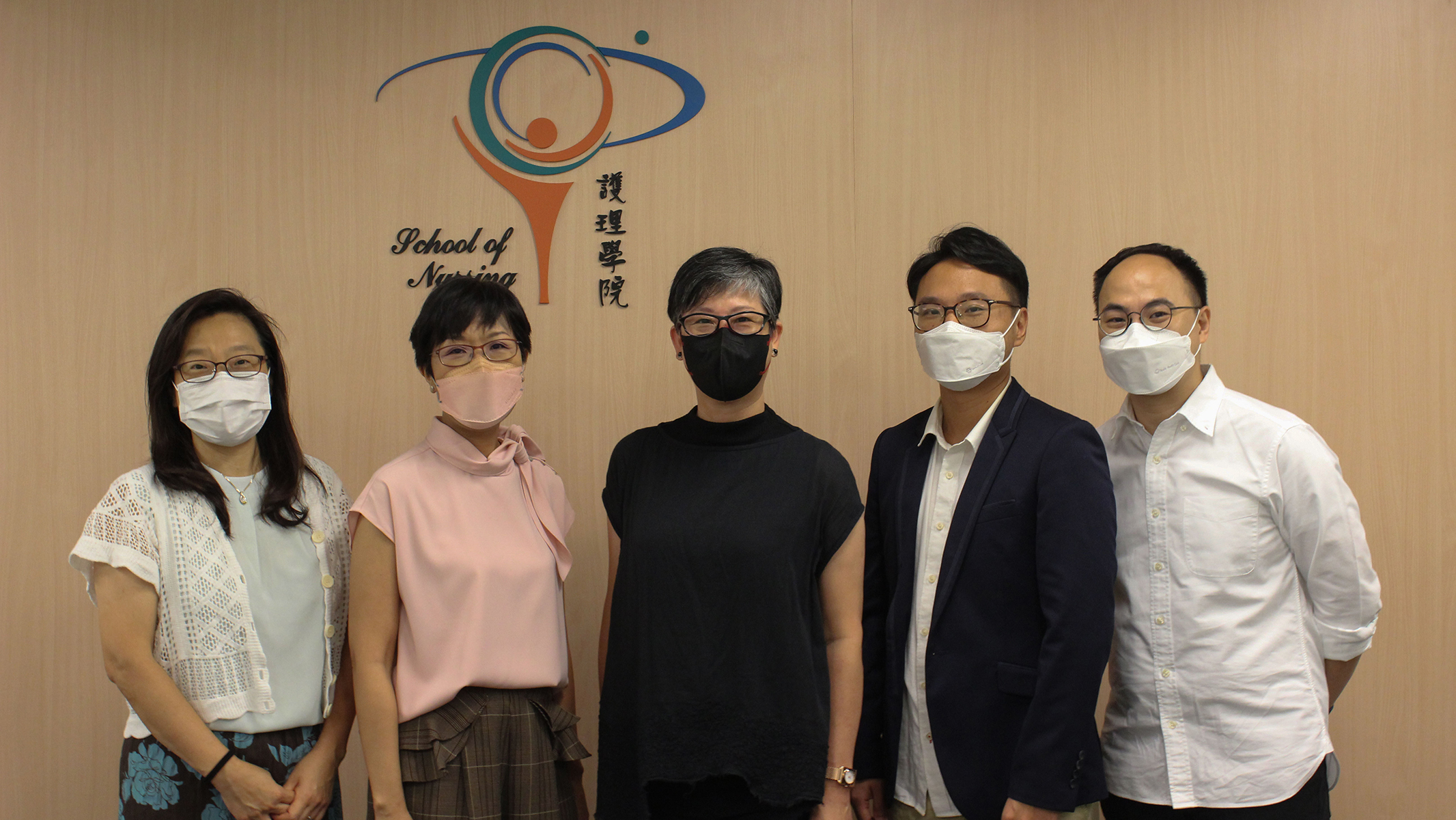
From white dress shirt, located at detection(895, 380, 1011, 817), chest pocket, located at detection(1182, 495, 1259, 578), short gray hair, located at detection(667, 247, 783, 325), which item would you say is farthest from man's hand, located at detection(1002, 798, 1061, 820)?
short gray hair, located at detection(667, 247, 783, 325)

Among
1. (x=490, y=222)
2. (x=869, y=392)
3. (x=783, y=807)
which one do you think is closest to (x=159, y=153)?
(x=490, y=222)

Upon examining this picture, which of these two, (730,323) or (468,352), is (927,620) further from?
(468,352)

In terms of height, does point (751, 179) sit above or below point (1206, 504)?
above

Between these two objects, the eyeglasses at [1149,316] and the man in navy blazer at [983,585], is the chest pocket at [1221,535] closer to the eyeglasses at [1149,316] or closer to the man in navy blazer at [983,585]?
the man in navy blazer at [983,585]

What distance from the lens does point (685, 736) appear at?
1.76 meters

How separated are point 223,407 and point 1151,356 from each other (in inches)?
77.7

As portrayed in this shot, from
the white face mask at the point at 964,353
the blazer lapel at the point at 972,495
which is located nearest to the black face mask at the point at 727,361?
the white face mask at the point at 964,353

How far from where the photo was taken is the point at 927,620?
6.16ft

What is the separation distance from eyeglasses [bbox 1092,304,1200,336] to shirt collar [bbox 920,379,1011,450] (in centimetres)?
27

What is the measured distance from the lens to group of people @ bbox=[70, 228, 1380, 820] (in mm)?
1755

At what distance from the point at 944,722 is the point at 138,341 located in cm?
254

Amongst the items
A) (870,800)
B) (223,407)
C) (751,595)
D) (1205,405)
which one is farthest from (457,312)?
(1205,405)

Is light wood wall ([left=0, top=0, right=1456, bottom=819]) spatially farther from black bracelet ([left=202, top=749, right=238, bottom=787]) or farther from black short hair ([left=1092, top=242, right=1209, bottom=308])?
black bracelet ([left=202, top=749, right=238, bottom=787])

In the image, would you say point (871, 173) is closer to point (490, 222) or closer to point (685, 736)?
point (490, 222)
